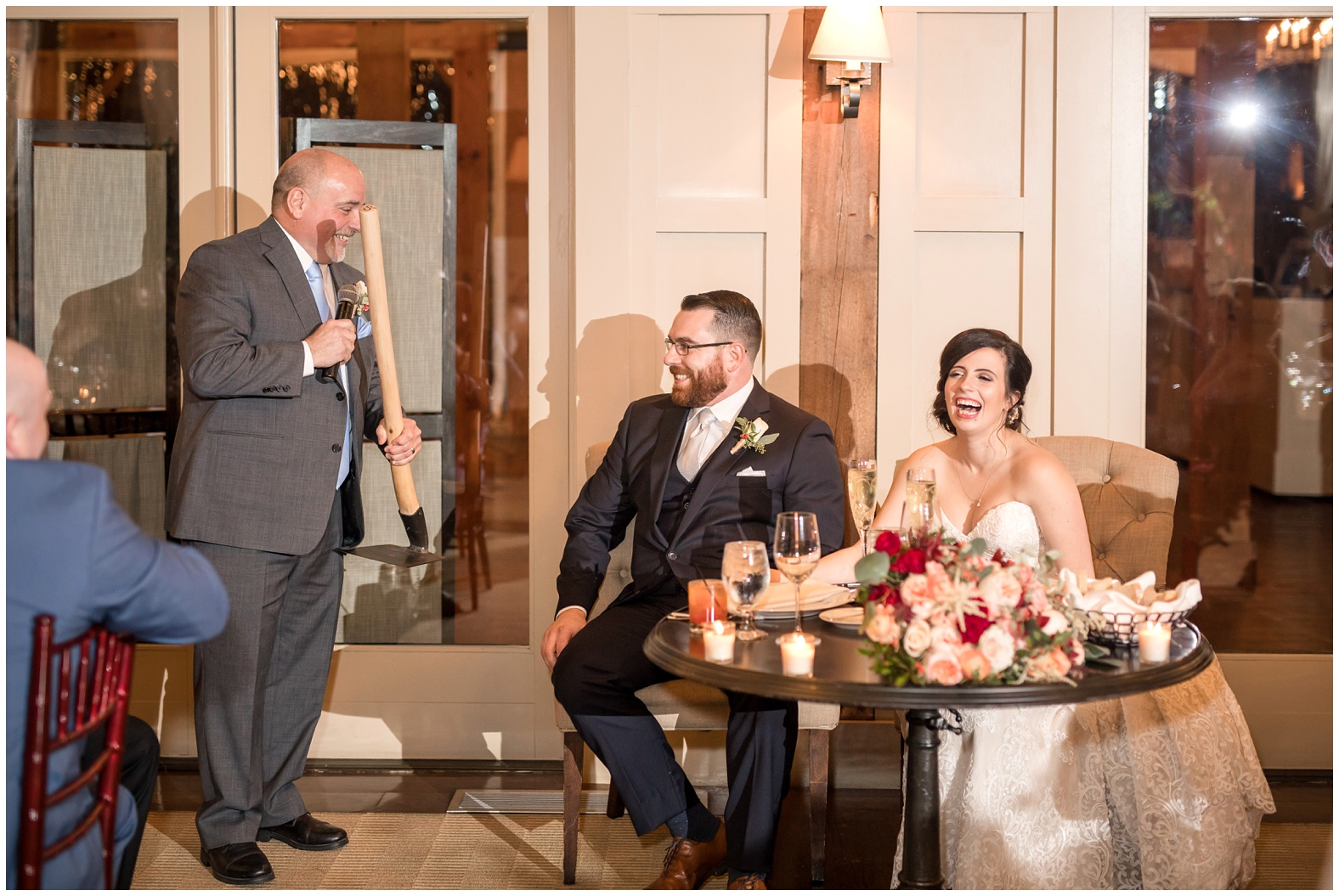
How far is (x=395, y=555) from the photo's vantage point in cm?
351

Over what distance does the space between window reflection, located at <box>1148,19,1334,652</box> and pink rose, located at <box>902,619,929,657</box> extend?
7.66 feet

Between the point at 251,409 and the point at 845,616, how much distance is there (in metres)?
1.67

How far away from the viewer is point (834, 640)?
230 cm

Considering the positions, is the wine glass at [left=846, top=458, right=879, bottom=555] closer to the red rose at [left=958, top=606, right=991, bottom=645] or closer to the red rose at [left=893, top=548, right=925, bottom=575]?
the red rose at [left=893, top=548, right=925, bottom=575]

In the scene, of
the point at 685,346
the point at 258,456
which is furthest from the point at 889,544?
the point at 258,456

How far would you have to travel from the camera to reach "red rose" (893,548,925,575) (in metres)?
2.05

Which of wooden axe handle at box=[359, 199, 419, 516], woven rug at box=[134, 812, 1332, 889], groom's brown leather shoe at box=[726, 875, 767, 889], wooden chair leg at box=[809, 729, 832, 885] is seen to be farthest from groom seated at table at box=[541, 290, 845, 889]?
wooden axe handle at box=[359, 199, 419, 516]

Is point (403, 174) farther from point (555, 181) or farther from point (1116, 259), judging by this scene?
point (1116, 259)

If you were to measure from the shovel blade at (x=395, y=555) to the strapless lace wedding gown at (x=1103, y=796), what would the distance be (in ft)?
5.24

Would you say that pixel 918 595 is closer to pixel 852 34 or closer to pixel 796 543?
pixel 796 543

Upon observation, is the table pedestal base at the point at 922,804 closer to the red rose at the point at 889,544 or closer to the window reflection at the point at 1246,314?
the red rose at the point at 889,544

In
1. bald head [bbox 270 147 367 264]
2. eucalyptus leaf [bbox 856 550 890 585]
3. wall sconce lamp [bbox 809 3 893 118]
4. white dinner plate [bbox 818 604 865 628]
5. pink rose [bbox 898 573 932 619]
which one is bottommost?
white dinner plate [bbox 818 604 865 628]

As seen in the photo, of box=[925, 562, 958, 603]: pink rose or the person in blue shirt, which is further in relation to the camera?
box=[925, 562, 958, 603]: pink rose

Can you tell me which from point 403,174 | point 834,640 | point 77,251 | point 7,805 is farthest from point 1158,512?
point 77,251
